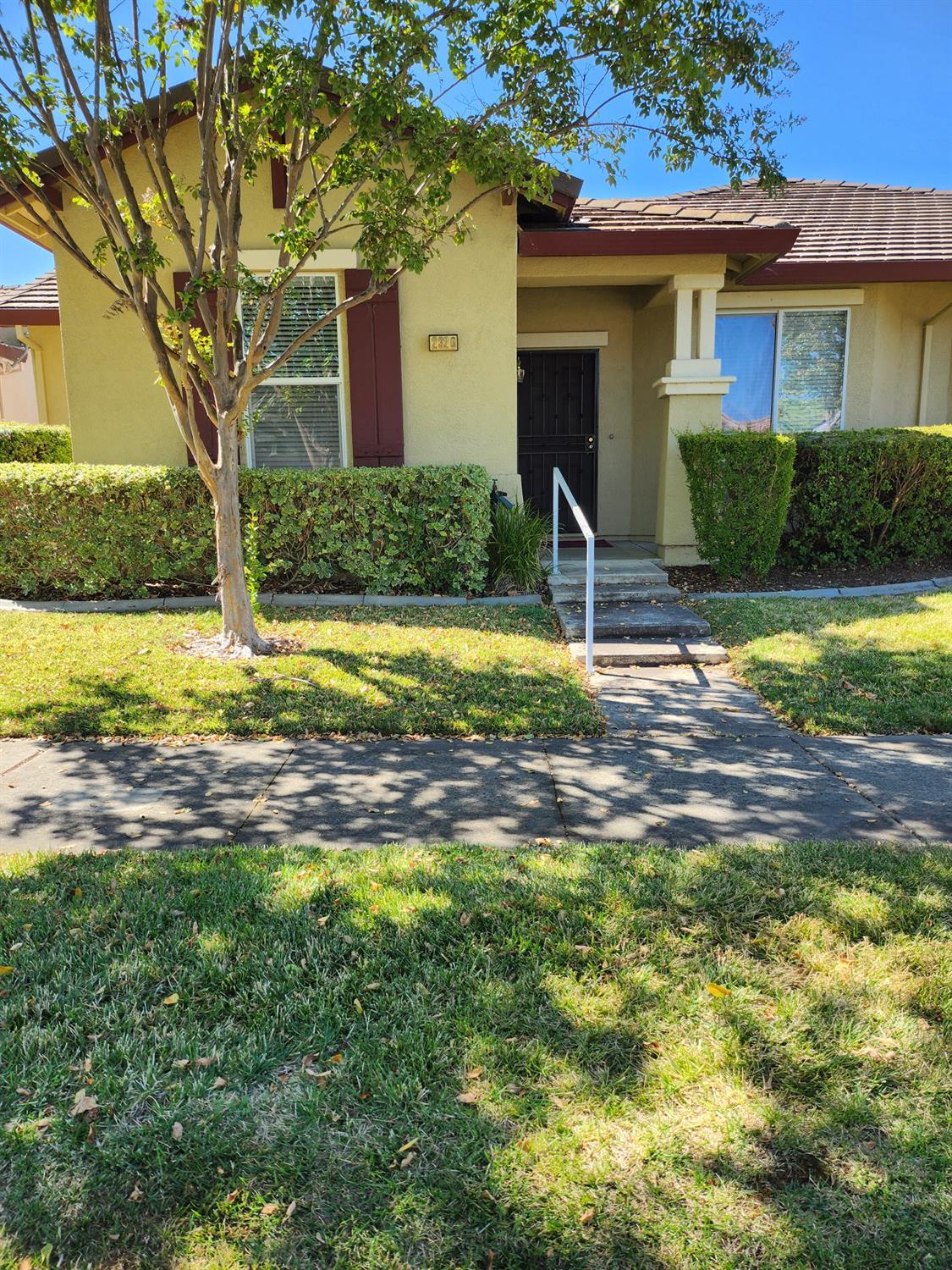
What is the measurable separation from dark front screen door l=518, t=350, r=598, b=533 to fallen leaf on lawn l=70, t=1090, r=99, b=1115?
9.46 metres

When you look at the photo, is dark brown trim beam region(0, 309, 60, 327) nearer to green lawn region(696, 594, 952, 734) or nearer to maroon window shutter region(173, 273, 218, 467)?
maroon window shutter region(173, 273, 218, 467)

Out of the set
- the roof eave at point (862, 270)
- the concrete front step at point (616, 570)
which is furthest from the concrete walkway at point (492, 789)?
the roof eave at point (862, 270)

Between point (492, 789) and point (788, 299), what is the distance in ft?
28.4

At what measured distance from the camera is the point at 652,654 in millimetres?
6531

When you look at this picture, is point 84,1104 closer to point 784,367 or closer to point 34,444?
point 784,367

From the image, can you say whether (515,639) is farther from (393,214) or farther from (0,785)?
(0,785)

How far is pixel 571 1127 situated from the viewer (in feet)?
6.93

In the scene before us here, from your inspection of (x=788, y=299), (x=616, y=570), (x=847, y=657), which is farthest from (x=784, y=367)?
(x=847, y=657)

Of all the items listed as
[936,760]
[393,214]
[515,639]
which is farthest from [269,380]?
[936,760]

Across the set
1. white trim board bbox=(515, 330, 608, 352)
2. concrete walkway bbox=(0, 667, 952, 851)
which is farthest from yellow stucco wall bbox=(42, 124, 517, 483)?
concrete walkway bbox=(0, 667, 952, 851)

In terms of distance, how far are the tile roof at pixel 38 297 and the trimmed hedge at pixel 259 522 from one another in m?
4.19

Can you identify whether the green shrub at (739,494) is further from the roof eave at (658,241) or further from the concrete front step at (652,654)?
the concrete front step at (652,654)

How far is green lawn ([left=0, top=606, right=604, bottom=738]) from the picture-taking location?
16.8ft

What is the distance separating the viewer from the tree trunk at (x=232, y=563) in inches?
250
